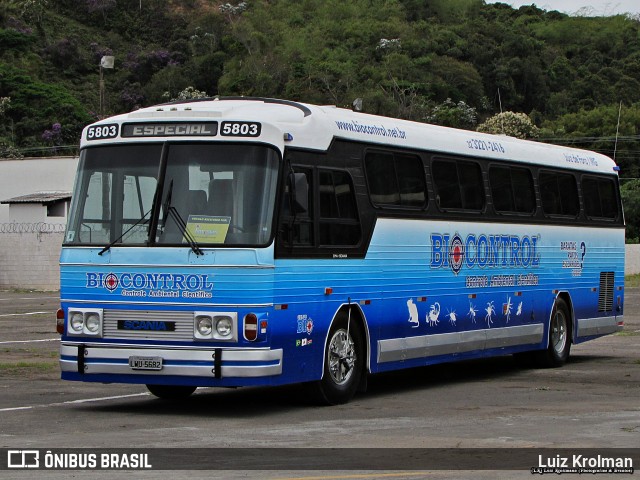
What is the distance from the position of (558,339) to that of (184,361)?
8995mm

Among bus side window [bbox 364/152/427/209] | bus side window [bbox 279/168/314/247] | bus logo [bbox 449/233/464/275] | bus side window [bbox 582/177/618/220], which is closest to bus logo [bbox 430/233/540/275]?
bus logo [bbox 449/233/464/275]

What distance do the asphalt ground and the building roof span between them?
3446 centimetres

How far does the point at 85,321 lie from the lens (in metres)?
14.4

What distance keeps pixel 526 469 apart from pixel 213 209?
4.98 meters

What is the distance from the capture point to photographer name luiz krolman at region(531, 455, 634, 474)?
34.0 ft

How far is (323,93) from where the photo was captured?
12650 cm

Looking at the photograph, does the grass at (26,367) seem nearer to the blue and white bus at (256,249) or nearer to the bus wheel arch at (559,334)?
the blue and white bus at (256,249)

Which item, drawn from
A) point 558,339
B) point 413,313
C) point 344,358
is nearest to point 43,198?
point 558,339

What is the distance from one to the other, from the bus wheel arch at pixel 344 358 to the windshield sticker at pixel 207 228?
1.88 meters

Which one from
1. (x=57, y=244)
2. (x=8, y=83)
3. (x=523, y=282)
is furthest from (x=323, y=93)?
(x=523, y=282)

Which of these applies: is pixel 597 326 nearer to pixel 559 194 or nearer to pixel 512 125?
pixel 559 194

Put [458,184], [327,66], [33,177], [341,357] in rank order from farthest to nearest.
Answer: [327,66] < [33,177] < [458,184] < [341,357]

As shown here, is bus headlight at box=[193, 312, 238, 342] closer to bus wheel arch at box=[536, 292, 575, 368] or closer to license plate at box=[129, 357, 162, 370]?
license plate at box=[129, 357, 162, 370]

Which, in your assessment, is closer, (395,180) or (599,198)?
(395,180)
